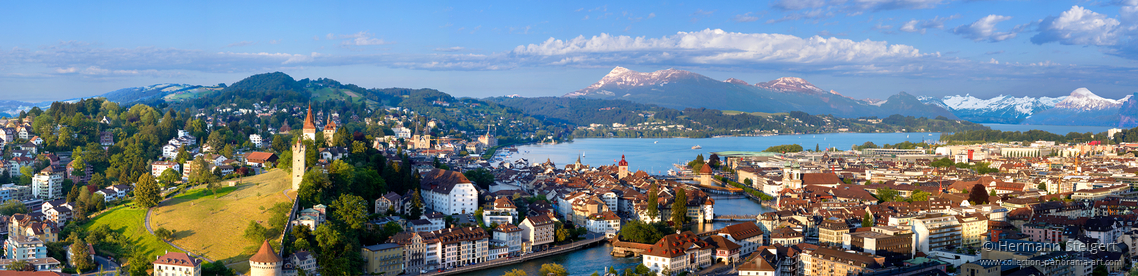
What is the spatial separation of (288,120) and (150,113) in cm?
1072

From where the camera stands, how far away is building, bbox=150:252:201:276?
15.5 m

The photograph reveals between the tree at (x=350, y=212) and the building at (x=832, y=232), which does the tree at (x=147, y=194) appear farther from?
the building at (x=832, y=232)

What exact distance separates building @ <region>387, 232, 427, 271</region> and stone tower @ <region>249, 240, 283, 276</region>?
3049mm

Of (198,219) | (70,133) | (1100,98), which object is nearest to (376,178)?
(198,219)

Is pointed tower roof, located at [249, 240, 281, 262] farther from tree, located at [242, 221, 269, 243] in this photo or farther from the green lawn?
the green lawn

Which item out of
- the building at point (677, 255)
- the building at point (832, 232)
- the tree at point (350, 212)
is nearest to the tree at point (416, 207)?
the tree at point (350, 212)

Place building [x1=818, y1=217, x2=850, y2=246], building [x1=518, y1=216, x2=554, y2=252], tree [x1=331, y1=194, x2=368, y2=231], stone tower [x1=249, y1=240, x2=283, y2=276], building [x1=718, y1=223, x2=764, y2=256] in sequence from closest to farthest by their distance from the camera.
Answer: stone tower [x1=249, y1=240, x2=283, y2=276] < tree [x1=331, y1=194, x2=368, y2=231] < building [x1=718, y1=223, x2=764, y2=256] < building [x1=518, y1=216, x2=554, y2=252] < building [x1=818, y1=217, x2=850, y2=246]

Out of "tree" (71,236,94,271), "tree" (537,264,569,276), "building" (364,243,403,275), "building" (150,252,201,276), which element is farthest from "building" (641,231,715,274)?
"tree" (71,236,94,271)

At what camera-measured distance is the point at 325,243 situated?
17.3 m

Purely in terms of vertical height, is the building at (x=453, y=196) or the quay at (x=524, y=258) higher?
the building at (x=453, y=196)

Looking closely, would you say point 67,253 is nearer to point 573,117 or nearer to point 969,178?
point 969,178

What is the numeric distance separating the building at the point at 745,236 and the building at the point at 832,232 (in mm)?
1504

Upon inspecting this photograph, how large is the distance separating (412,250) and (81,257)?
21.1 feet

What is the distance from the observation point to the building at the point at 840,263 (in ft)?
54.1
